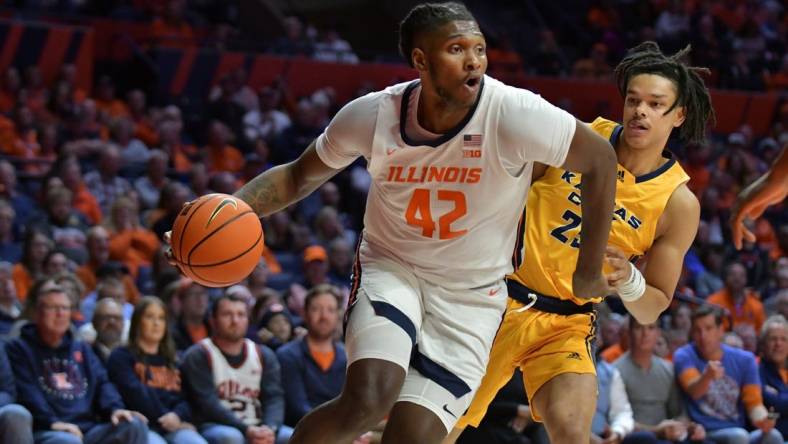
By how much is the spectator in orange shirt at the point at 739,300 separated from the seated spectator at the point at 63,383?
643 centimetres

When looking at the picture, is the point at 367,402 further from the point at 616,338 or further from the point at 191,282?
the point at 616,338

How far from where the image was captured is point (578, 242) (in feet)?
15.7

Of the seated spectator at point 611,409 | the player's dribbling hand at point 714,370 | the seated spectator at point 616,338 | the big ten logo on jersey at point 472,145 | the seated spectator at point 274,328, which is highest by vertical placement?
the big ten logo on jersey at point 472,145

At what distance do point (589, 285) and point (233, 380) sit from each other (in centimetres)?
379

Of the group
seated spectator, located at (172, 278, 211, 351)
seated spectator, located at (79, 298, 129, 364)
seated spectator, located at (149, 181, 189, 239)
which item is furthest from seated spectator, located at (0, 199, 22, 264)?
seated spectator, located at (79, 298, 129, 364)

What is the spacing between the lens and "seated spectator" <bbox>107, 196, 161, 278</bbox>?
992 centimetres

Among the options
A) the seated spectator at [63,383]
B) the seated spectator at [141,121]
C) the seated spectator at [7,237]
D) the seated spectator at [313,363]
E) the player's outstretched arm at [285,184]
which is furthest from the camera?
the seated spectator at [141,121]

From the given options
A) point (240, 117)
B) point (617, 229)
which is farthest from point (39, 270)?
point (617, 229)

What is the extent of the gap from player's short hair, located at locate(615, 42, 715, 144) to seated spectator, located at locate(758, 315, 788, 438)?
397cm

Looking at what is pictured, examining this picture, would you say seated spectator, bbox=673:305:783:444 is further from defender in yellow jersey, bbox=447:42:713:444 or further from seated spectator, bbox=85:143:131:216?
seated spectator, bbox=85:143:131:216

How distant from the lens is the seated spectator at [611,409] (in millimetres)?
7984

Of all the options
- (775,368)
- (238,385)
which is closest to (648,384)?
(775,368)

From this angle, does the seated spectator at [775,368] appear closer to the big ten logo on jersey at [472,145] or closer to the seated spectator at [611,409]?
the seated spectator at [611,409]

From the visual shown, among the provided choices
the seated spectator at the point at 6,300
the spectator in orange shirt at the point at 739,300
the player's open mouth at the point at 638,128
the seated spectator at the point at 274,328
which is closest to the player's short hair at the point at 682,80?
the player's open mouth at the point at 638,128
